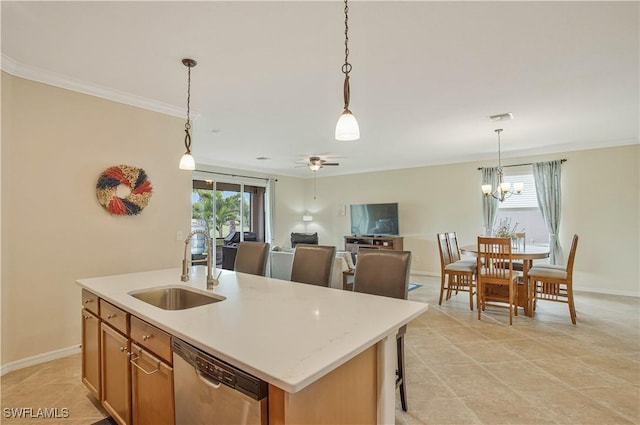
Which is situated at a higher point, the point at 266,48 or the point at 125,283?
the point at 266,48

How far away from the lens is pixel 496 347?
315 cm

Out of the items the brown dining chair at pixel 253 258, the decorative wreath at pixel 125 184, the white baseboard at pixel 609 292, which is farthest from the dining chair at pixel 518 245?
the decorative wreath at pixel 125 184

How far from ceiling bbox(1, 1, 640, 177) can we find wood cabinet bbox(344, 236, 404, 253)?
3.27 meters

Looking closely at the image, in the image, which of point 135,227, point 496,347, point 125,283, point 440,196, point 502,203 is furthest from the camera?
point 440,196

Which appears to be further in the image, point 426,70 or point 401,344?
point 426,70

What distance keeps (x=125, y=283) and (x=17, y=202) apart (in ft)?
4.48

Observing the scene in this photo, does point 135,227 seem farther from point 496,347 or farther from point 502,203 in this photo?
point 502,203

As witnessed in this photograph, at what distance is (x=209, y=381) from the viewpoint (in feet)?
3.93

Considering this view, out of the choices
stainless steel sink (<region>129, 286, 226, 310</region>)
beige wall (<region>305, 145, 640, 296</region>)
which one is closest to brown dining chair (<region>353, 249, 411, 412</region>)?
Answer: stainless steel sink (<region>129, 286, 226, 310</region>)

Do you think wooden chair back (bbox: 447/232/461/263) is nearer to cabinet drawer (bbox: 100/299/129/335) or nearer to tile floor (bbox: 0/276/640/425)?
tile floor (bbox: 0/276/640/425)

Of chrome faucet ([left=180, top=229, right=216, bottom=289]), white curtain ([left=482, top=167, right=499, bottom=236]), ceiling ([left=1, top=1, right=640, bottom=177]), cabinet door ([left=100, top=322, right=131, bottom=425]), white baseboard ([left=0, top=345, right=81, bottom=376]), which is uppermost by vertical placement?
ceiling ([left=1, top=1, right=640, bottom=177])

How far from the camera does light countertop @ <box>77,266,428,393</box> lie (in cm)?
104

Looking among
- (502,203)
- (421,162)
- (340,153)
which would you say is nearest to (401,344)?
(340,153)

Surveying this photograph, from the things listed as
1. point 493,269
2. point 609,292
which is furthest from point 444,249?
point 609,292
